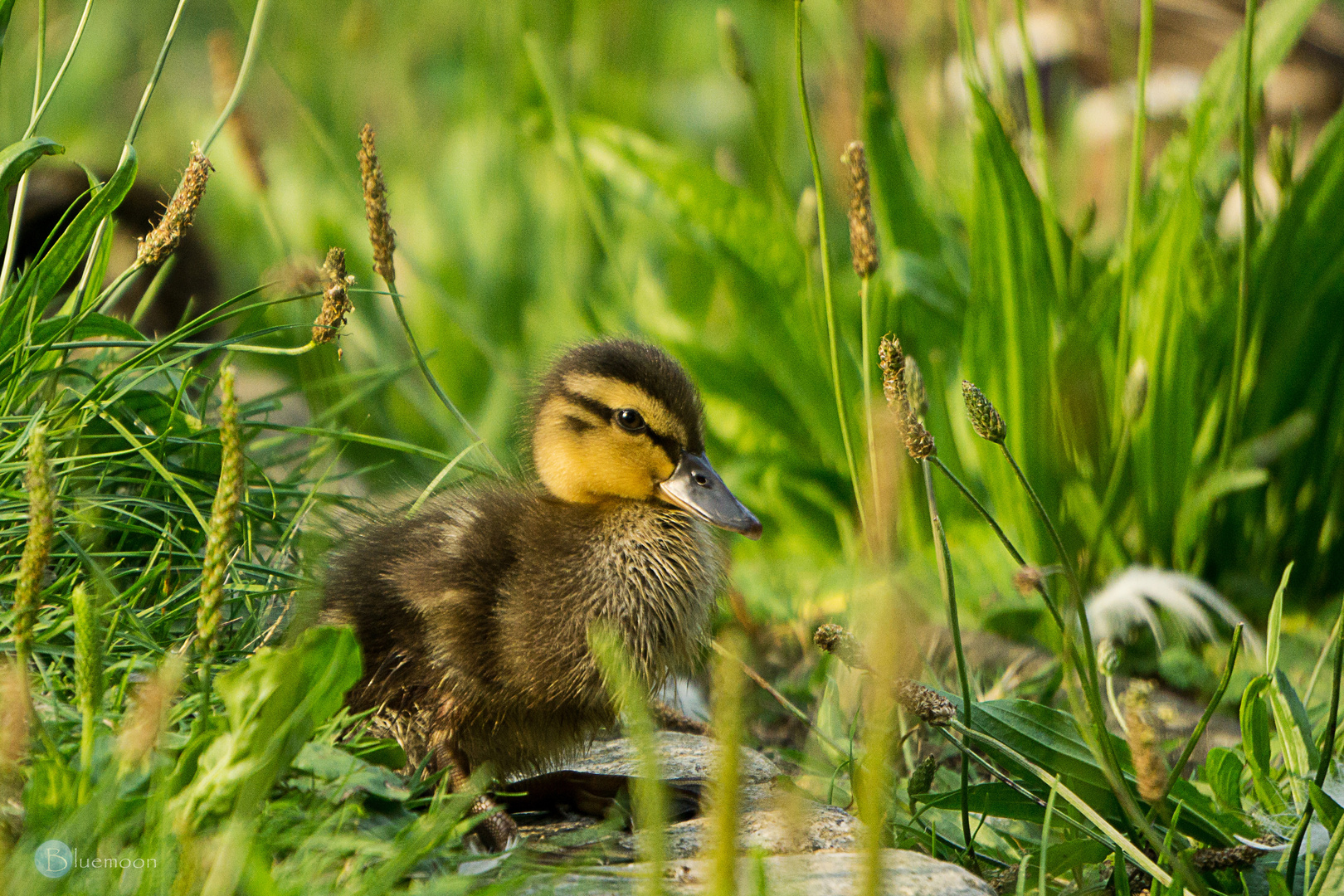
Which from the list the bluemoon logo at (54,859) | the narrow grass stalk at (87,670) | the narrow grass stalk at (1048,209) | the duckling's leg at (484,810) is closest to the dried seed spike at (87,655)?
the narrow grass stalk at (87,670)

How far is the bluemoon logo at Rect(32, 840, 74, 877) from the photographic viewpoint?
1195mm

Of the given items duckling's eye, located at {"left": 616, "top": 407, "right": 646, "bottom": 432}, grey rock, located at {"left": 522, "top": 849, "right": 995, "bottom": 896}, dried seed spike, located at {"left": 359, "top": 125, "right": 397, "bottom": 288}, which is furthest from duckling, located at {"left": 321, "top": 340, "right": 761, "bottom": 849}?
dried seed spike, located at {"left": 359, "top": 125, "right": 397, "bottom": 288}

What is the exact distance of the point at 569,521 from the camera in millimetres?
2143

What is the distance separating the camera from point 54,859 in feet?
3.95

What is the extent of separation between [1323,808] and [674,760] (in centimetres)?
100

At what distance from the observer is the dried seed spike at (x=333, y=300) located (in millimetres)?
1747

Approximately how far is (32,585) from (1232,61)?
3.35 metres

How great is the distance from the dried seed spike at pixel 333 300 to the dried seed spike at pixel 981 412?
0.86 m

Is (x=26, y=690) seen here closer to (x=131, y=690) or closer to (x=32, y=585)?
(x=32, y=585)

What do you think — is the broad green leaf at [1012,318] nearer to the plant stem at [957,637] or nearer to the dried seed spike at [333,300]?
the plant stem at [957,637]

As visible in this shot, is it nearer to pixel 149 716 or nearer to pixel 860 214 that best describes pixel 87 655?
pixel 149 716

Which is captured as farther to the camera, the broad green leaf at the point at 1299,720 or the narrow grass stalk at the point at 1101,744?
the broad green leaf at the point at 1299,720

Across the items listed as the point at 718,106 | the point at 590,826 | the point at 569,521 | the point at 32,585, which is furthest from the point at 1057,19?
the point at 32,585

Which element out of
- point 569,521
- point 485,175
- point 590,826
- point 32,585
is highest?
point 485,175
